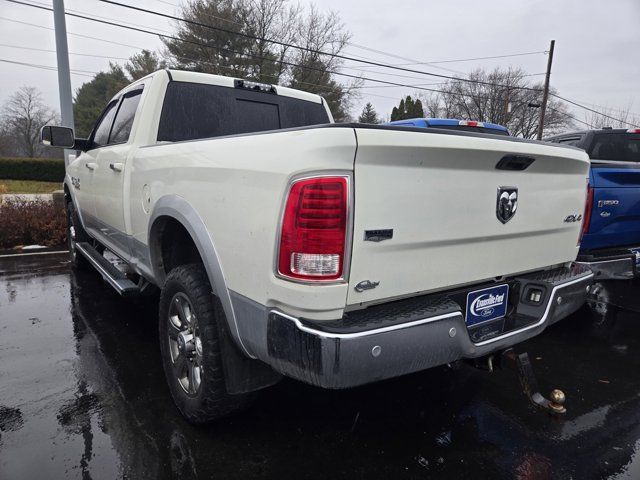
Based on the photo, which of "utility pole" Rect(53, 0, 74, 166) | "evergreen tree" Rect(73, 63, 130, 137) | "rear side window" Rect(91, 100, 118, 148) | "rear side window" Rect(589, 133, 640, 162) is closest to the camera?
"rear side window" Rect(91, 100, 118, 148)

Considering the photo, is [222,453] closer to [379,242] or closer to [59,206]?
[379,242]

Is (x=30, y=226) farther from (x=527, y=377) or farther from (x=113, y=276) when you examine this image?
→ (x=527, y=377)

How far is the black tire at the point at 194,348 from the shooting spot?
7.14 ft

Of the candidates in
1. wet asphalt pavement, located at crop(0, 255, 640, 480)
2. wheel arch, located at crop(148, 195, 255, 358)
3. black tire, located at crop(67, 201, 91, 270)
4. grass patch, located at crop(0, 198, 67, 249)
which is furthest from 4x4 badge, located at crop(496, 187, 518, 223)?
grass patch, located at crop(0, 198, 67, 249)

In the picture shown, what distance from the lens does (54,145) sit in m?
4.05

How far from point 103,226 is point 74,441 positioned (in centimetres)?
221

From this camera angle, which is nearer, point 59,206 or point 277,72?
point 59,206

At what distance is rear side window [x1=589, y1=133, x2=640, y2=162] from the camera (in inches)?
217

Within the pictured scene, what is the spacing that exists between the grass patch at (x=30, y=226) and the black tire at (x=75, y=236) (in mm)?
2247

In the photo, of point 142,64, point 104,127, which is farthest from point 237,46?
point 104,127

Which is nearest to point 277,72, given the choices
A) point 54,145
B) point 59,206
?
point 59,206

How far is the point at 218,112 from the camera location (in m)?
3.45

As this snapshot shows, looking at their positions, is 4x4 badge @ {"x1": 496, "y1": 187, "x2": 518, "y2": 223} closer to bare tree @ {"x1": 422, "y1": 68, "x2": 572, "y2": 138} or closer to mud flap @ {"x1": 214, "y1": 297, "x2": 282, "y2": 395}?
mud flap @ {"x1": 214, "y1": 297, "x2": 282, "y2": 395}

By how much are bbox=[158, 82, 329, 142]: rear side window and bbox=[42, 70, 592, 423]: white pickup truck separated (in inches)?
6.4
